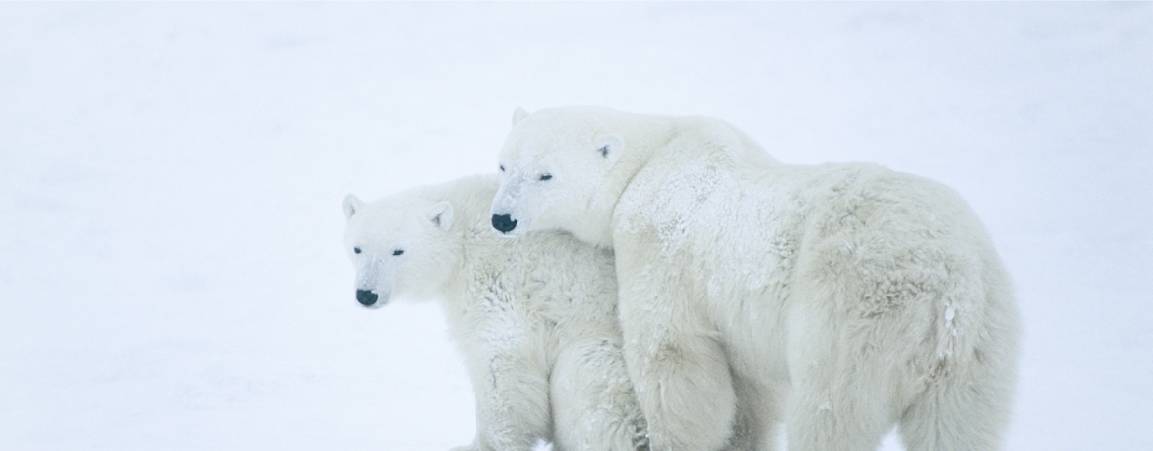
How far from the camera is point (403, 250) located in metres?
5.95

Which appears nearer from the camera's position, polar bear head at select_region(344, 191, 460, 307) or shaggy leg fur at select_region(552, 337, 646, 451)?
shaggy leg fur at select_region(552, 337, 646, 451)

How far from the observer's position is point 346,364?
850 cm

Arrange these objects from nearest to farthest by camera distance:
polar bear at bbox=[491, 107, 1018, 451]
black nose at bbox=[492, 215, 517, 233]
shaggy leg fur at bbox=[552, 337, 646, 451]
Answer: polar bear at bbox=[491, 107, 1018, 451]
shaggy leg fur at bbox=[552, 337, 646, 451]
black nose at bbox=[492, 215, 517, 233]

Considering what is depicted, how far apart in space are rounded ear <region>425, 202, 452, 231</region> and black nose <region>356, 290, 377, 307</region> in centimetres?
44

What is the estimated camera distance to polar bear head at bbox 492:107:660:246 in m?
5.63

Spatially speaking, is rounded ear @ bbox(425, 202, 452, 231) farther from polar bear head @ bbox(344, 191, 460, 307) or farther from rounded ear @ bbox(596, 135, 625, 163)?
rounded ear @ bbox(596, 135, 625, 163)

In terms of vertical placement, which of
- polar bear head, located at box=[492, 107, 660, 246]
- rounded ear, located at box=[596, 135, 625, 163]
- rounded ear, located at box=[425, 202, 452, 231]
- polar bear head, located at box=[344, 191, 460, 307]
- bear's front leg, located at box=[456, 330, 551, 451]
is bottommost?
bear's front leg, located at box=[456, 330, 551, 451]

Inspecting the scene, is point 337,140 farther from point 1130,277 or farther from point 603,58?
point 1130,277

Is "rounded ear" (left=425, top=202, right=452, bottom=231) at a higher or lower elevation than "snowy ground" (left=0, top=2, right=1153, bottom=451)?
higher

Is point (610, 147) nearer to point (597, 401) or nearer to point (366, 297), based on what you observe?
point (597, 401)

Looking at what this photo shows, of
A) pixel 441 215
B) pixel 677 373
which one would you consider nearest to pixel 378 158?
pixel 441 215

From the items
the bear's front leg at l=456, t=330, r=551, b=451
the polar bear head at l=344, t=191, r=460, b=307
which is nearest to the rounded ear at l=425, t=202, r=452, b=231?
the polar bear head at l=344, t=191, r=460, b=307

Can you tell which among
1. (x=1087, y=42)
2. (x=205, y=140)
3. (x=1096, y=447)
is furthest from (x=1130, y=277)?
(x=205, y=140)

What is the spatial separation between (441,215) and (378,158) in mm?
6824
